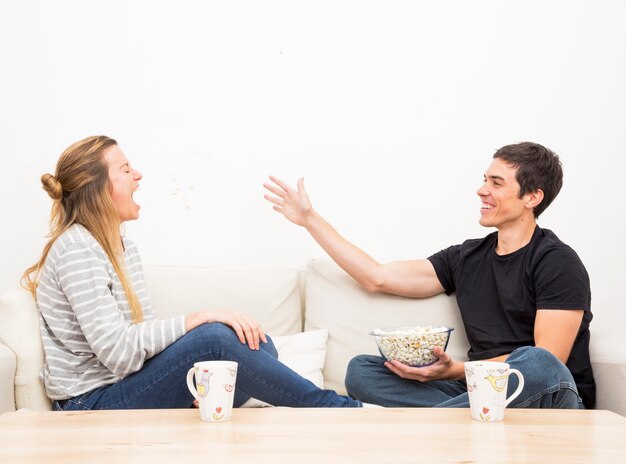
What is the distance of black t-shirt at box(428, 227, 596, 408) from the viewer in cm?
205

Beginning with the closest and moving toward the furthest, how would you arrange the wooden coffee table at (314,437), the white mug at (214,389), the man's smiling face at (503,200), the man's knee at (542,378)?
the wooden coffee table at (314,437) → the white mug at (214,389) → the man's knee at (542,378) → the man's smiling face at (503,200)

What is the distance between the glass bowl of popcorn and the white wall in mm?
760

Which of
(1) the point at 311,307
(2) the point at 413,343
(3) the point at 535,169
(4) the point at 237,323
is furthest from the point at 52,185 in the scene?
(3) the point at 535,169

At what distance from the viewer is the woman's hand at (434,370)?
1915 millimetres

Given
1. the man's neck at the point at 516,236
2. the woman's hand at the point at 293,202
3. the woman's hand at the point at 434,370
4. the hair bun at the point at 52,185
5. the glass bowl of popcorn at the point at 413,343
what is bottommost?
the woman's hand at the point at 434,370

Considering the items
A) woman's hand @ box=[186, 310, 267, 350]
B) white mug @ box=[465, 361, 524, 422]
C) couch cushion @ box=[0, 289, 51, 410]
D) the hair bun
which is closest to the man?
woman's hand @ box=[186, 310, 267, 350]

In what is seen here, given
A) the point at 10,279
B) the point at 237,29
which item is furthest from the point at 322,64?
the point at 10,279

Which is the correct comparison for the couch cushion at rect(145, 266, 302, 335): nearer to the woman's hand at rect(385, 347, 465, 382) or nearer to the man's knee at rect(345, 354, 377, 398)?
the man's knee at rect(345, 354, 377, 398)

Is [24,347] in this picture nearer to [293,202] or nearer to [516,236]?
[293,202]

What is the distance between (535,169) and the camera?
225 centimetres

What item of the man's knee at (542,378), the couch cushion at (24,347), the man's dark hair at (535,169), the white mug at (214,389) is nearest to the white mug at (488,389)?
the man's knee at (542,378)

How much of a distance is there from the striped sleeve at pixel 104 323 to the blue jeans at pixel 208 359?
35mm

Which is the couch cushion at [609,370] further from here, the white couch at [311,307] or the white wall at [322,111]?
the white wall at [322,111]

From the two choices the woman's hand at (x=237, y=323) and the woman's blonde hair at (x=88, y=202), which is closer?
the woman's hand at (x=237, y=323)
